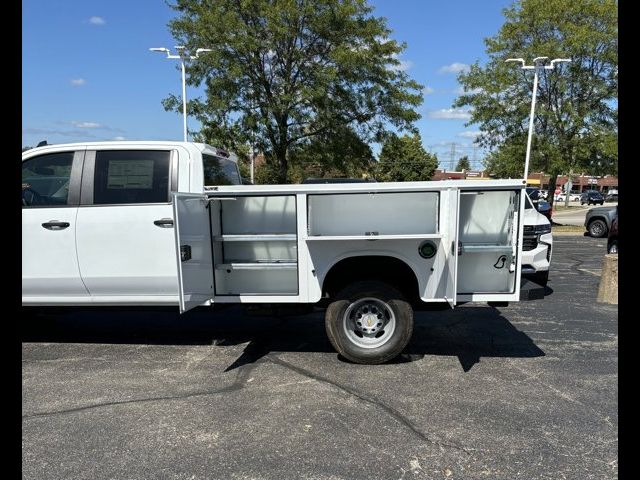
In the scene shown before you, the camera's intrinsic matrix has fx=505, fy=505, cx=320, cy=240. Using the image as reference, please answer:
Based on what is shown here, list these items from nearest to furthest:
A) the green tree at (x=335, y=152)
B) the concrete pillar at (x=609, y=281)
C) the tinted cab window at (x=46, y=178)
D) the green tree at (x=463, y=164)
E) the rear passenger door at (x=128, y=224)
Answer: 1. the rear passenger door at (x=128, y=224)
2. the tinted cab window at (x=46, y=178)
3. the concrete pillar at (x=609, y=281)
4. the green tree at (x=335, y=152)
5. the green tree at (x=463, y=164)

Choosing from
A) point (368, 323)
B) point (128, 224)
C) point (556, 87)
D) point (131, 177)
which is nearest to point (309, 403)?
point (368, 323)

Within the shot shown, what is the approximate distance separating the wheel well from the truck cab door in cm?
111

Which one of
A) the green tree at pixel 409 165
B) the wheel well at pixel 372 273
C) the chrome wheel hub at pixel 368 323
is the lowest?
the chrome wheel hub at pixel 368 323

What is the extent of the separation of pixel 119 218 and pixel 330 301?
7.05 ft

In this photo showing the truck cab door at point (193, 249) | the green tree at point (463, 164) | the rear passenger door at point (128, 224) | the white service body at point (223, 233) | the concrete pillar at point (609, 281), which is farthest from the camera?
the green tree at point (463, 164)

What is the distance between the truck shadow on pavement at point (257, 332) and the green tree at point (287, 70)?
13432mm

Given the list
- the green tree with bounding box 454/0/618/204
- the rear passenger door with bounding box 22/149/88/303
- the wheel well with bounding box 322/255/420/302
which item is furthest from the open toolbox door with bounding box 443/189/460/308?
the green tree with bounding box 454/0/618/204

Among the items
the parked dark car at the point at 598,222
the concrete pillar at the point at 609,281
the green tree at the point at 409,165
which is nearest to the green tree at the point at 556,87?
the parked dark car at the point at 598,222

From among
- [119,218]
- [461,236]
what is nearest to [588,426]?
[461,236]

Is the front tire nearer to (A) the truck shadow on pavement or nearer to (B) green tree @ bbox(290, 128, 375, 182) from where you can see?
(A) the truck shadow on pavement

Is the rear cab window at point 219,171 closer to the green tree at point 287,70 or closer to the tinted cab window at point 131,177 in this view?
the tinted cab window at point 131,177

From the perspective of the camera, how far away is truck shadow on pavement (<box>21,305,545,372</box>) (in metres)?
5.23

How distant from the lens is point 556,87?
22.8 metres

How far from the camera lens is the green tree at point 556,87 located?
21859 millimetres
